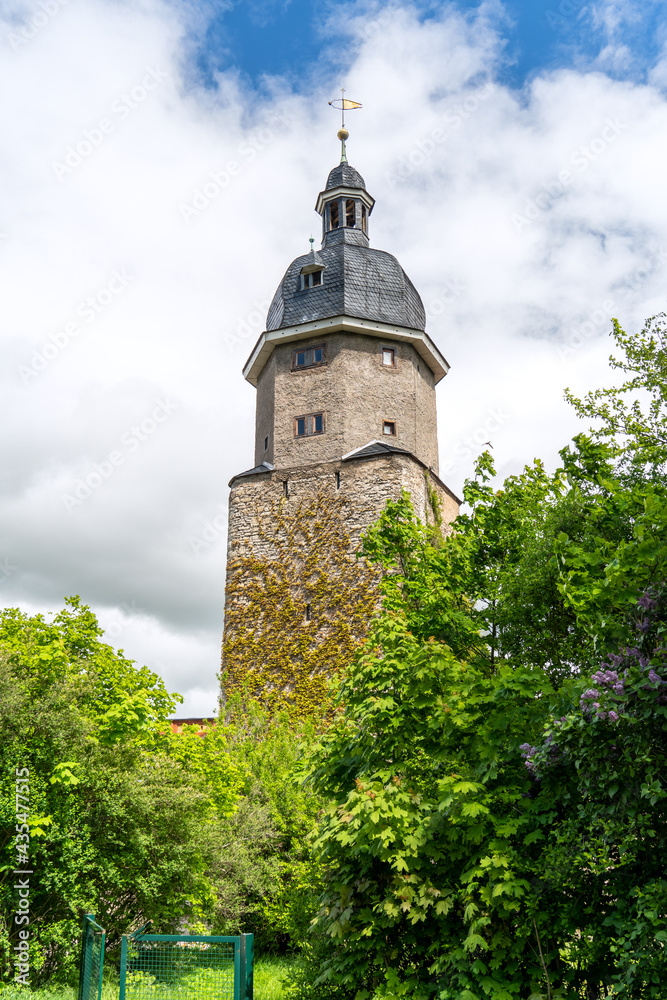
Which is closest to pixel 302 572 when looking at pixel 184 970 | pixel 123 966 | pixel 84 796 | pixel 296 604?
pixel 296 604

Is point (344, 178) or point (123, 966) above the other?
point (344, 178)

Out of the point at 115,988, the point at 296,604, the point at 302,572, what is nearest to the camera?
the point at 115,988

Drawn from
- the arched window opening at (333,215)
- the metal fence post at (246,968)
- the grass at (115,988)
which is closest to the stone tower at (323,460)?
the arched window opening at (333,215)

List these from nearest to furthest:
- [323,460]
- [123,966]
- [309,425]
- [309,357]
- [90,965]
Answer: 1. [123,966]
2. [90,965]
3. [323,460]
4. [309,425]
5. [309,357]

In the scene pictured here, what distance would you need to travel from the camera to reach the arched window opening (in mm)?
33938

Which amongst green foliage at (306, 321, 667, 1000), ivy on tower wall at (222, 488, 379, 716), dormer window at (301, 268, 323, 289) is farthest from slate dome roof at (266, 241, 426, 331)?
green foliage at (306, 321, 667, 1000)

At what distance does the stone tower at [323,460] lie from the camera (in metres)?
25.0

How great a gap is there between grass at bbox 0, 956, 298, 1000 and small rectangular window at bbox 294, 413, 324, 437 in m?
16.1

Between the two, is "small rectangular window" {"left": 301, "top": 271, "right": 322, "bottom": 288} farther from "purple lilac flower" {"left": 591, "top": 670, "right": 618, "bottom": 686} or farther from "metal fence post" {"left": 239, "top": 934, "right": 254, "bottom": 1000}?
"purple lilac flower" {"left": 591, "top": 670, "right": 618, "bottom": 686}

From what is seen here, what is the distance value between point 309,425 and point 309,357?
8.67 feet

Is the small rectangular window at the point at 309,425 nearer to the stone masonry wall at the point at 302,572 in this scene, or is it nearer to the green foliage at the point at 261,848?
the stone masonry wall at the point at 302,572

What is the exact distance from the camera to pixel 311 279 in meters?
30.5

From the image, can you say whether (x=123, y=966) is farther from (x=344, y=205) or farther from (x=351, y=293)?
(x=344, y=205)

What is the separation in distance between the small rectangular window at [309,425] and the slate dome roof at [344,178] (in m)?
12.1
